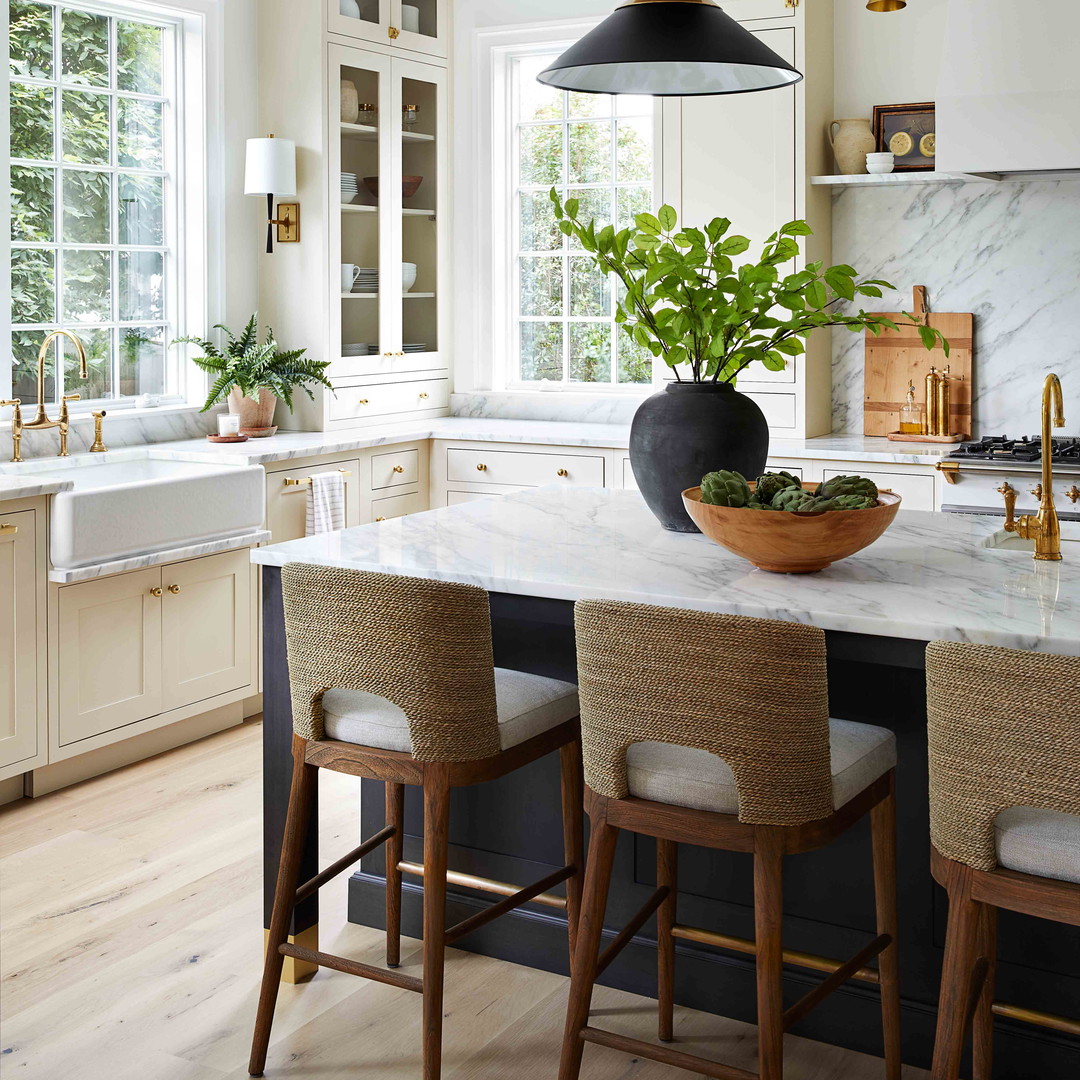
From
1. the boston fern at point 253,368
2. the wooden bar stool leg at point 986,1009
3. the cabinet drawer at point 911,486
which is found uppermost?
the boston fern at point 253,368

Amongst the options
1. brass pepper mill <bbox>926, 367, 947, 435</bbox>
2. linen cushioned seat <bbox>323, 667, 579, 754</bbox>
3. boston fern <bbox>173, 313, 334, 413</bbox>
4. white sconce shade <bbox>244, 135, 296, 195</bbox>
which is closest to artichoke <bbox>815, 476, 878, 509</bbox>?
linen cushioned seat <bbox>323, 667, 579, 754</bbox>

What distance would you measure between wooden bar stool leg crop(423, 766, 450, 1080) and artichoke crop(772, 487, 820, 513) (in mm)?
735

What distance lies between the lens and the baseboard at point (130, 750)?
384 centimetres

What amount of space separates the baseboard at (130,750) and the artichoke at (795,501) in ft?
8.19

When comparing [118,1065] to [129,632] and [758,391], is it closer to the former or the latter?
[129,632]

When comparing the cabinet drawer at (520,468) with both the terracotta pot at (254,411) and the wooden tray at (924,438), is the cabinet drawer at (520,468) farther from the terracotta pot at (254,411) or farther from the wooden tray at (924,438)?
the wooden tray at (924,438)

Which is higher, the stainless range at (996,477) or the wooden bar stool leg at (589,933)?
the stainless range at (996,477)

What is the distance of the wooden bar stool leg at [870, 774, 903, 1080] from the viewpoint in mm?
2139

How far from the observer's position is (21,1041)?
8.28ft

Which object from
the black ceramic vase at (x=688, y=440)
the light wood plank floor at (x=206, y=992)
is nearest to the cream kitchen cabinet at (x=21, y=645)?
the light wood plank floor at (x=206, y=992)

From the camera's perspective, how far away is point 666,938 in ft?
8.08

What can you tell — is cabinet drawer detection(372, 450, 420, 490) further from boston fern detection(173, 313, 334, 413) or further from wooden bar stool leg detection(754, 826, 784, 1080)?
wooden bar stool leg detection(754, 826, 784, 1080)

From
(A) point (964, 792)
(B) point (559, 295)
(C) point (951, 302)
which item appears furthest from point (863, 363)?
(A) point (964, 792)

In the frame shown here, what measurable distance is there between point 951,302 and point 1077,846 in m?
3.50
